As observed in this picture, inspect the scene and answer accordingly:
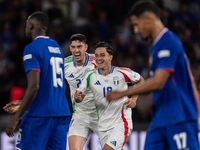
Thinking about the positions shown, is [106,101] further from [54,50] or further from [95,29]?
[95,29]

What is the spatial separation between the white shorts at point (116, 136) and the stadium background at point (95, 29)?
353cm

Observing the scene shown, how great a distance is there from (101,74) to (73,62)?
2.79ft

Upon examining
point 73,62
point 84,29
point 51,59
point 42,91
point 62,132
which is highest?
point 84,29

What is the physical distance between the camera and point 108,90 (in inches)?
226

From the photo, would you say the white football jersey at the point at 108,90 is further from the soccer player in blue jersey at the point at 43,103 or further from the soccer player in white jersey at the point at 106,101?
the soccer player in blue jersey at the point at 43,103

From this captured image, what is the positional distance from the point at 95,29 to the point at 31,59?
7.78 metres

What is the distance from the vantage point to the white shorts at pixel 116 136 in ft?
18.2

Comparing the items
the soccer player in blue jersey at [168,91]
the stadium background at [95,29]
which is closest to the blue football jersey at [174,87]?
the soccer player in blue jersey at [168,91]

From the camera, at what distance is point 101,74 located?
589 cm

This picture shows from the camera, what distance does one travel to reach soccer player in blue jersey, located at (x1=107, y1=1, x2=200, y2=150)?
10.9ft

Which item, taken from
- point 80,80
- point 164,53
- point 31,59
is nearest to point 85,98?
point 80,80

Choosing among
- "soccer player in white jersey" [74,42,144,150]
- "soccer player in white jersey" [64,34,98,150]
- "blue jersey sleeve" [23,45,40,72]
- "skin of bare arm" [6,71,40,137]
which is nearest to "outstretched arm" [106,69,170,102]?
"skin of bare arm" [6,71,40,137]

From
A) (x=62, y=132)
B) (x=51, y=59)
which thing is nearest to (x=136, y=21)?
(x=51, y=59)

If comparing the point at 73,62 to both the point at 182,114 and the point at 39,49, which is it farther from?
the point at 182,114
